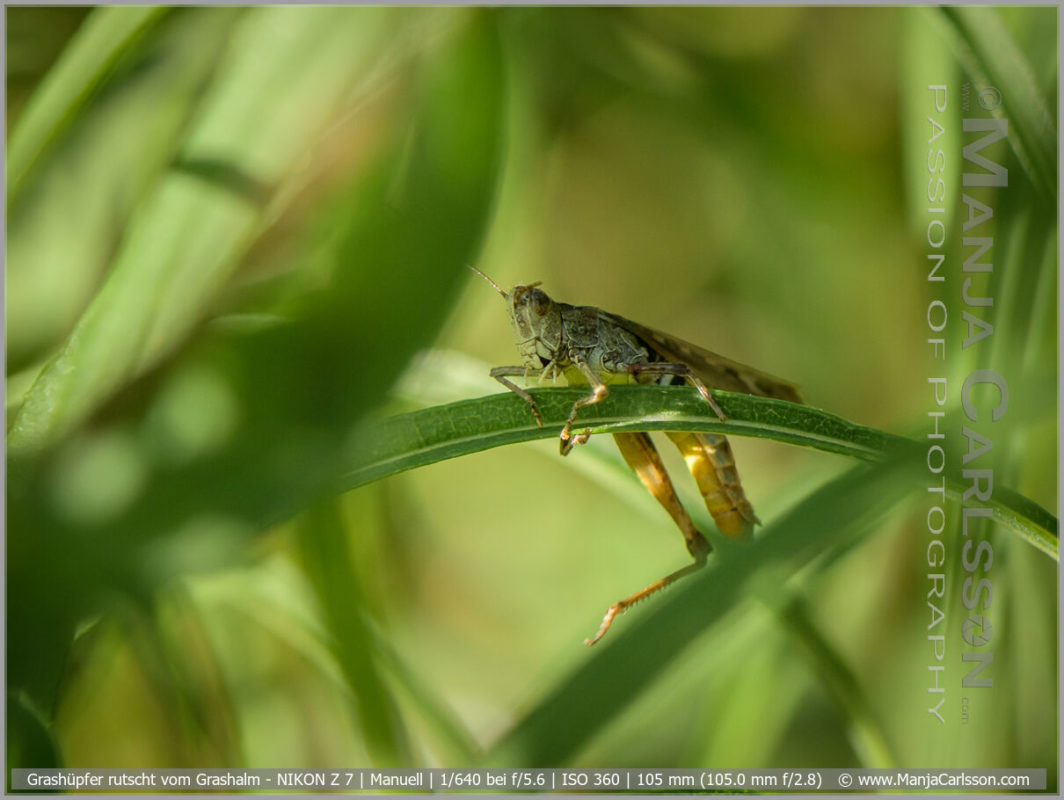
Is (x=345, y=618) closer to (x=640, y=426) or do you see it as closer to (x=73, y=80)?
(x=640, y=426)

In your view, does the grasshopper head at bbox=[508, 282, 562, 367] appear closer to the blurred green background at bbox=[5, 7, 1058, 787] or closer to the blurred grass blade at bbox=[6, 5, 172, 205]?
the blurred green background at bbox=[5, 7, 1058, 787]

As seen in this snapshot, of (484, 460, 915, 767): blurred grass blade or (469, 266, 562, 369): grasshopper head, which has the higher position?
(469, 266, 562, 369): grasshopper head

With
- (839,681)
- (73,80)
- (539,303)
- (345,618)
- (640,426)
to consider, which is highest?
(73,80)

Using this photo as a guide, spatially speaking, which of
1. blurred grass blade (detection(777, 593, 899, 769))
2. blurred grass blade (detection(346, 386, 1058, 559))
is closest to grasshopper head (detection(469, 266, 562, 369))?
blurred grass blade (detection(346, 386, 1058, 559))

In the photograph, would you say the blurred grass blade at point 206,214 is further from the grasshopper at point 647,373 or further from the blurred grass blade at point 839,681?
the blurred grass blade at point 839,681

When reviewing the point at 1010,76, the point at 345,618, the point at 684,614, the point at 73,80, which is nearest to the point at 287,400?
the point at 684,614

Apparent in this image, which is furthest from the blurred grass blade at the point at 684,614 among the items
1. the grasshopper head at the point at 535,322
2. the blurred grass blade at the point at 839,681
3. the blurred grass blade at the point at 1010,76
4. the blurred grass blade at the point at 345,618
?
the blurred grass blade at the point at 1010,76

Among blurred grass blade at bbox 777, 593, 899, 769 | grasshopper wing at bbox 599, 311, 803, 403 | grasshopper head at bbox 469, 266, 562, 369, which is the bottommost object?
blurred grass blade at bbox 777, 593, 899, 769
